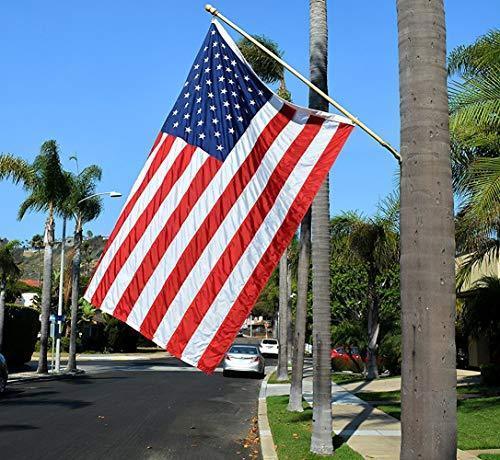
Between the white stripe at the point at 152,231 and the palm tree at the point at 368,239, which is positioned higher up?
the palm tree at the point at 368,239

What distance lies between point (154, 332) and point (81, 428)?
775 centimetres

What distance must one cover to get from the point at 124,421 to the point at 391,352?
17.1 m

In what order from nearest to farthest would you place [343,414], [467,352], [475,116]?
1. [475,116]
2. [343,414]
3. [467,352]

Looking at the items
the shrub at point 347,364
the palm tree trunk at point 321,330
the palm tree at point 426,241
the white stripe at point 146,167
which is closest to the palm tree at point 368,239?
the shrub at point 347,364

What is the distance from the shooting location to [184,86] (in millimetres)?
7316

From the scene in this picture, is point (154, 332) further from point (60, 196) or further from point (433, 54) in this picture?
point (60, 196)

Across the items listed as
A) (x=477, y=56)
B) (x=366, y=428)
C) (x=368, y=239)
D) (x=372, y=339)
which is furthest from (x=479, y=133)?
(x=372, y=339)

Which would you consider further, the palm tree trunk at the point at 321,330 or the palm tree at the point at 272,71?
the palm tree at the point at 272,71

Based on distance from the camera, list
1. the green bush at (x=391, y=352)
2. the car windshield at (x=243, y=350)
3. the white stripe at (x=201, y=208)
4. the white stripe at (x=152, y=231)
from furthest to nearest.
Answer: the car windshield at (x=243, y=350)
the green bush at (x=391, y=352)
the white stripe at (x=152, y=231)
the white stripe at (x=201, y=208)

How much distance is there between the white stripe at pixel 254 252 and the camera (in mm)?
6527

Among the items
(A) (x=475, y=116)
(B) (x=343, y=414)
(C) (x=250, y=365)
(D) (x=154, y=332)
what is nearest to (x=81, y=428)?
(B) (x=343, y=414)

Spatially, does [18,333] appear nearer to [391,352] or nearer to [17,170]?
[17,170]

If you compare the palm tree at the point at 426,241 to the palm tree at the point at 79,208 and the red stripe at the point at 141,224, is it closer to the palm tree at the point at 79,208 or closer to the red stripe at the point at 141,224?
the red stripe at the point at 141,224

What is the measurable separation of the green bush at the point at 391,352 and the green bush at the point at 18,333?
16370 mm
